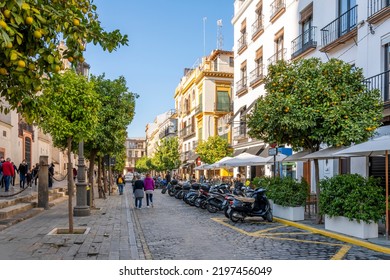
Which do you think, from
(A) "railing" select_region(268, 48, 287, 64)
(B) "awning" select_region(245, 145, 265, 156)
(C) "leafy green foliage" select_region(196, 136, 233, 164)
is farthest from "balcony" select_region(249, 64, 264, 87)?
(C) "leafy green foliage" select_region(196, 136, 233, 164)

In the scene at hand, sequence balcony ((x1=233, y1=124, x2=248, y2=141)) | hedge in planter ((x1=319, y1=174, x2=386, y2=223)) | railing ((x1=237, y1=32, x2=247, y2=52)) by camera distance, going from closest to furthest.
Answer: hedge in planter ((x1=319, y1=174, x2=386, y2=223)) < balcony ((x1=233, y1=124, x2=248, y2=141)) < railing ((x1=237, y1=32, x2=247, y2=52))

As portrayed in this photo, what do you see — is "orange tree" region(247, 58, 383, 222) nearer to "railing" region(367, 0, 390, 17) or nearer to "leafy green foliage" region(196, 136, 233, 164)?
"railing" region(367, 0, 390, 17)

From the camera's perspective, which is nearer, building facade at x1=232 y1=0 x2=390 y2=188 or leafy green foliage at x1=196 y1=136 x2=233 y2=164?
building facade at x1=232 y1=0 x2=390 y2=188

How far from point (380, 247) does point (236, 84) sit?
2433 cm

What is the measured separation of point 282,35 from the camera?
24125 mm

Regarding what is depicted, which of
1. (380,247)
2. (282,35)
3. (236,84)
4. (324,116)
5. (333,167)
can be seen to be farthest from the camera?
(236,84)

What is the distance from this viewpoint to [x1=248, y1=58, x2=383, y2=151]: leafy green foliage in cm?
1252

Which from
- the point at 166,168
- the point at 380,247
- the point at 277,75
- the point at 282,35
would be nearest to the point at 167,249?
the point at 380,247

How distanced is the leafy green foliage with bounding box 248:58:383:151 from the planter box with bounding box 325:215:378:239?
267 centimetres

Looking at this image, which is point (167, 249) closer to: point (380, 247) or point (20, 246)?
point (20, 246)

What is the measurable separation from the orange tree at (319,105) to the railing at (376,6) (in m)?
2.97

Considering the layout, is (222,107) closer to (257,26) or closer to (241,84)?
(241,84)

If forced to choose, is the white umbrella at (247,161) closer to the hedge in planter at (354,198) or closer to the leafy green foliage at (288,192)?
the leafy green foliage at (288,192)

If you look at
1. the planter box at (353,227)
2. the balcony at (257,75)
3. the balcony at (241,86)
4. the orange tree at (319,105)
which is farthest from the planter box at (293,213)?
the balcony at (241,86)
